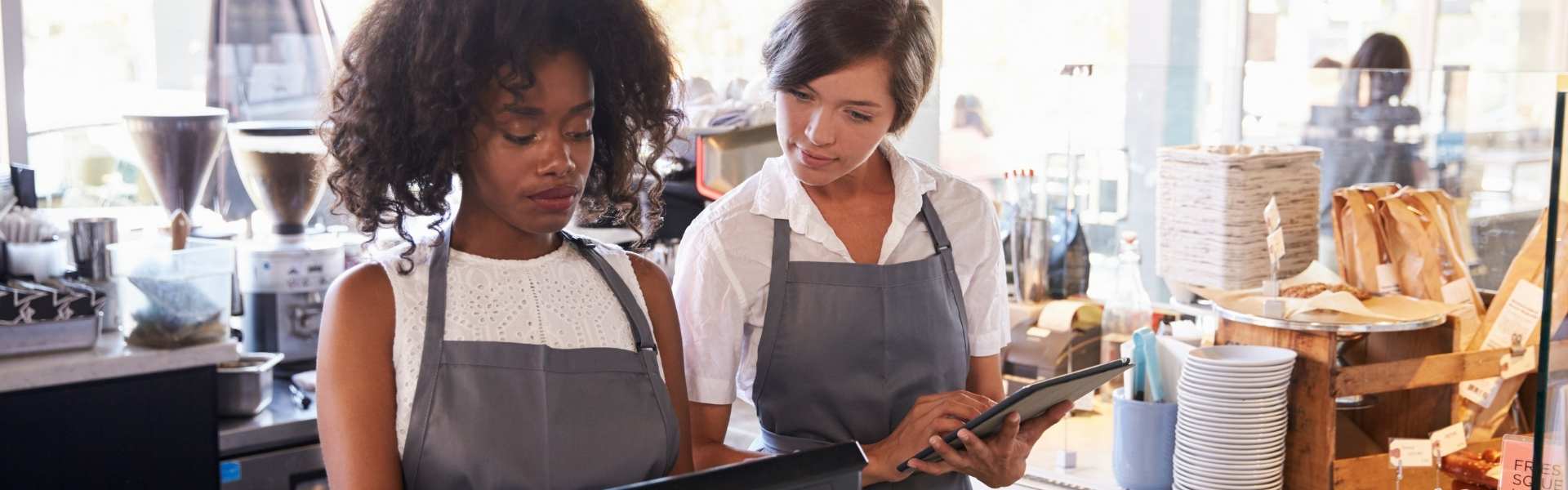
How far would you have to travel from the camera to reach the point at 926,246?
183 centimetres

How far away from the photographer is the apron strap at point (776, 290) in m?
1.73

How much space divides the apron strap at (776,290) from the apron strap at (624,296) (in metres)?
0.26

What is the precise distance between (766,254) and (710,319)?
0.13 m

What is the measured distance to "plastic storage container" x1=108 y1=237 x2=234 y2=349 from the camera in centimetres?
232

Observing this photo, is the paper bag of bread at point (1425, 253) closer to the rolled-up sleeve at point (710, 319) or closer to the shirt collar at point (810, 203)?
the shirt collar at point (810, 203)

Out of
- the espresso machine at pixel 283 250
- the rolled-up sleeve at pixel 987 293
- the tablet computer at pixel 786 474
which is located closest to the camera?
the tablet computer at pixel 786 474

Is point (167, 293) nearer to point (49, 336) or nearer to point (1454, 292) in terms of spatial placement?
point (49, 336)

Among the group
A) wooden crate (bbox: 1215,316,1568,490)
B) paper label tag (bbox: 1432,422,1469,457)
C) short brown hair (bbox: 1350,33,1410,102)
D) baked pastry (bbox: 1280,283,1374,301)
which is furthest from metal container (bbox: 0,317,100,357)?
short brown hair (bbox: 1350,33,1410,102)

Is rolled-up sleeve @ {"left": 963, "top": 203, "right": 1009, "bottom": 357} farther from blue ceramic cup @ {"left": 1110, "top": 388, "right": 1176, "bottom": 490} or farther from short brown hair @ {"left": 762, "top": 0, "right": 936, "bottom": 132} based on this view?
blue ceramic cup @ {"left": 1110, "top": 388, "right": 1176, "bottom": 490}

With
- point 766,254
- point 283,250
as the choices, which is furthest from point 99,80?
point 766,254

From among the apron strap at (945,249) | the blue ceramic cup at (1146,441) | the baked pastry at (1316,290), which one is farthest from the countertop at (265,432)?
the baked pastry at (1316,290)

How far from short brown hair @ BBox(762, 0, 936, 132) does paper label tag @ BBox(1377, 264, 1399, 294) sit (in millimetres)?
1244

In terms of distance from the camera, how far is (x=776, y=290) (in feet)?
5.67

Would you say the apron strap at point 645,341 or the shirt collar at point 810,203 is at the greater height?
the shirt collar at point 810,203
